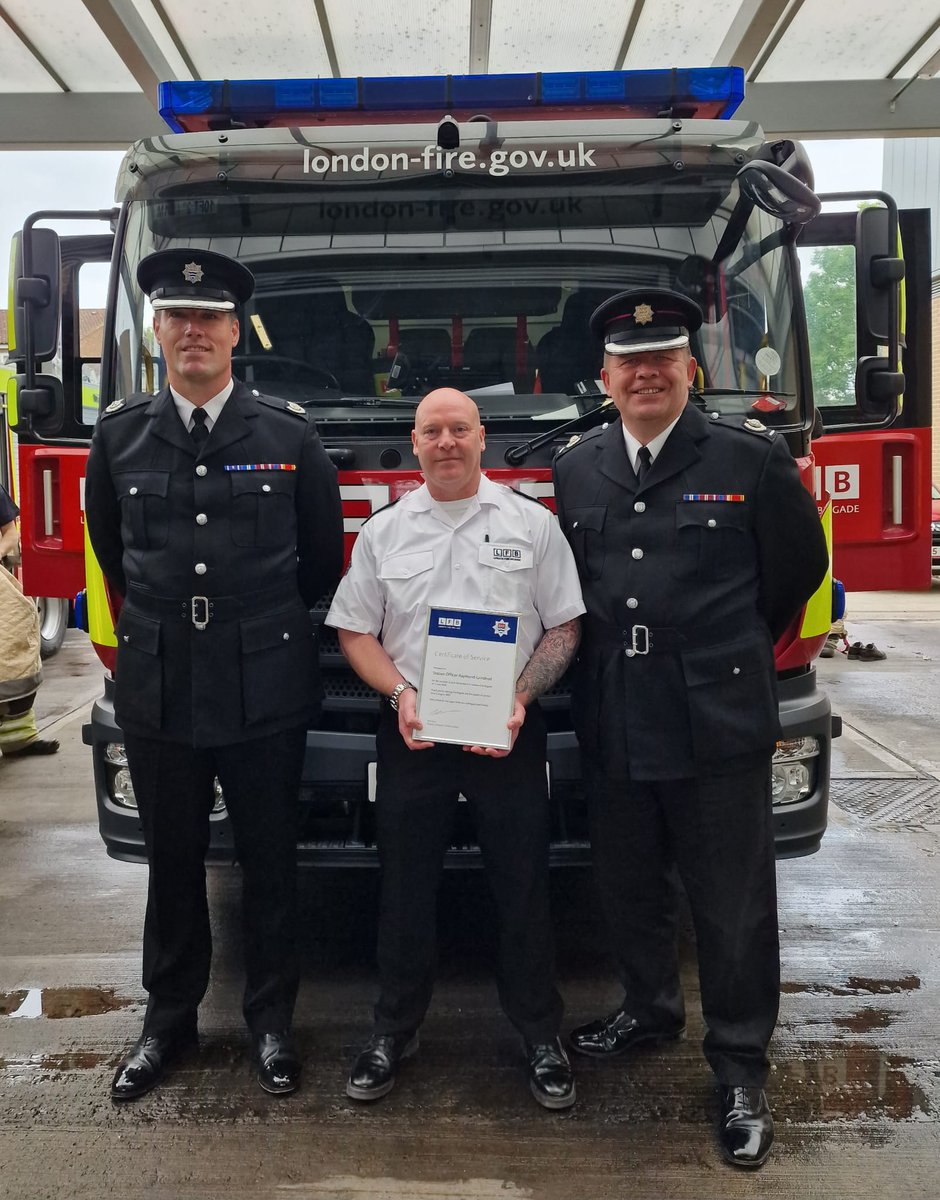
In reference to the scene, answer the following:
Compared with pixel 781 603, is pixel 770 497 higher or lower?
higher

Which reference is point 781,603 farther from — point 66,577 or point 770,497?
point 66,577

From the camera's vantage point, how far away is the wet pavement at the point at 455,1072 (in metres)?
2.52

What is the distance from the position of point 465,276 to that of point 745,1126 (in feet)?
8.44

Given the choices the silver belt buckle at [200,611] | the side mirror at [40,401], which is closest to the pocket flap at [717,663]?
the silver belt buckle at [200,611]

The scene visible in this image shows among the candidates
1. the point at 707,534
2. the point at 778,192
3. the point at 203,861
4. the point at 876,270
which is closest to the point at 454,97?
the point at 778,192

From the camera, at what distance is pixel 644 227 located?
3414 millimetres

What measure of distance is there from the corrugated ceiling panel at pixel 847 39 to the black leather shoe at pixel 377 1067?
653cm

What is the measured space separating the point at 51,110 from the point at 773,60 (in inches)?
206

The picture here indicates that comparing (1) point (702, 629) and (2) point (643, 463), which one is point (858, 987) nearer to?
(1) point (702, 629)

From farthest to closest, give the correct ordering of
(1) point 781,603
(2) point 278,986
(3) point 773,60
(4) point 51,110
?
(4) point 51,110, (3) point 773,60, (2) point 278,986, (1) point 781,603

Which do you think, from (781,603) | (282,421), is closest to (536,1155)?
(781,603)

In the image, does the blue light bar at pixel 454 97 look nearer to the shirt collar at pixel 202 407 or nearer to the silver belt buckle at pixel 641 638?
the shirt collar at pixel 202 407

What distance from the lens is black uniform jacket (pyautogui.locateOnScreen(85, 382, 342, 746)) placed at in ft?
9.04

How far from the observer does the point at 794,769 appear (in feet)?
10.6
